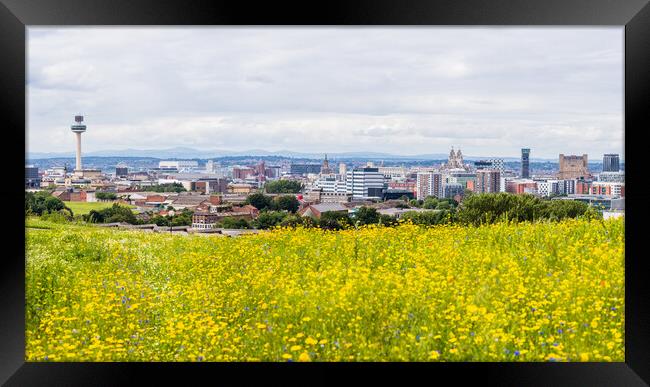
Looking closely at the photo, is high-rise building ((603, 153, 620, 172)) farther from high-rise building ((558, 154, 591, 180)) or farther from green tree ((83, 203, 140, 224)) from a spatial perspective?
green tree ((83, 203, 140, 224))

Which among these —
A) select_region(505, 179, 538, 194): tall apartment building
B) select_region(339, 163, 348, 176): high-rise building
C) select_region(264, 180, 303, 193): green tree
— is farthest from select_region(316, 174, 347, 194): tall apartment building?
select_region(505, 179, 538, 194): tall apartment building

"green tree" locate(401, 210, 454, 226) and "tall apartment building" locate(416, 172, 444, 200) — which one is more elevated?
"tall apartment building" locate(416, 172, 444, 200)

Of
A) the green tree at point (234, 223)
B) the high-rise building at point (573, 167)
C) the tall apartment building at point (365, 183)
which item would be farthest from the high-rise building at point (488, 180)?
the green tree at point (234, 223)

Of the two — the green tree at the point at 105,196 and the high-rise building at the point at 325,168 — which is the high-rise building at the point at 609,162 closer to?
the high-rise building at the point at 325,168

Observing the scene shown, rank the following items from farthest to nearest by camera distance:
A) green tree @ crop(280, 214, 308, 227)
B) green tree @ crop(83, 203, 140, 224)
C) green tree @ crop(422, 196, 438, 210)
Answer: green tree @ crop(422, 196, 438, 210) < green tree @ crop(83, 203, 140, 224) < green tree @ crop(280, 214, 308, 227)

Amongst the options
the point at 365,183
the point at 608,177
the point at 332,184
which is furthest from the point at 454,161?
the point at 608,177

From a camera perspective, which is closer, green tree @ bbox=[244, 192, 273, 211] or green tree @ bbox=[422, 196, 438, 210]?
green tree @ bbox=[244, 192, 273, 211]

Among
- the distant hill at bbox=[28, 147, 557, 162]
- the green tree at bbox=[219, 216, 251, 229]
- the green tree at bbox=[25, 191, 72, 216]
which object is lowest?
the green tree at bbox=[219, 216, 251, 229]
